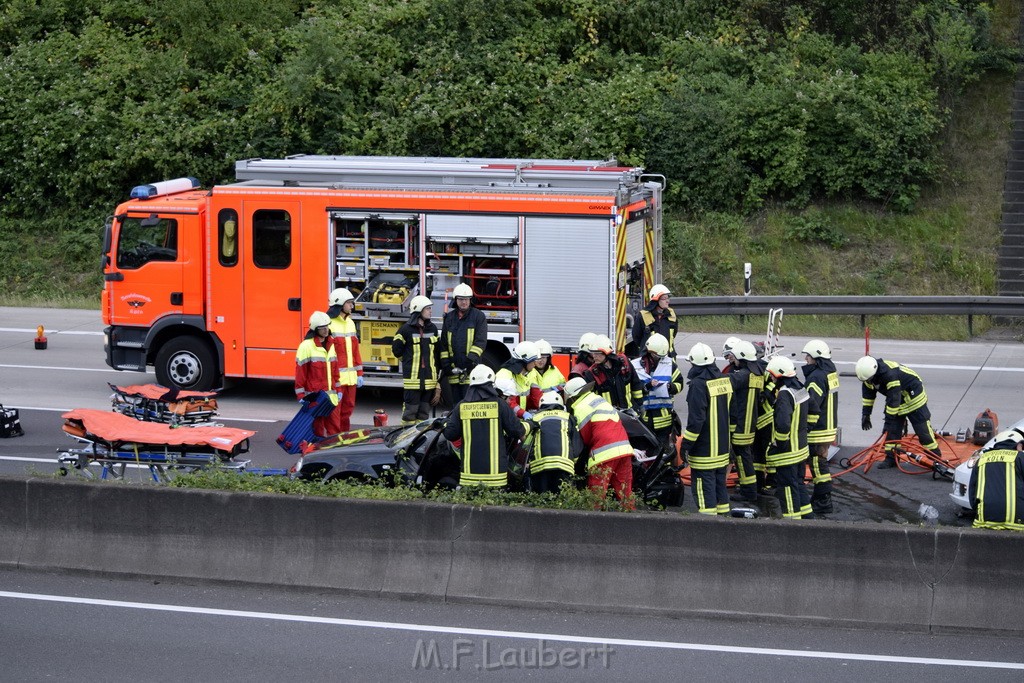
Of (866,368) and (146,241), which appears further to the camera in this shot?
(146,241)

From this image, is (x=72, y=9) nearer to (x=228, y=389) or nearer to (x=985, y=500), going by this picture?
(x=228, y=389)

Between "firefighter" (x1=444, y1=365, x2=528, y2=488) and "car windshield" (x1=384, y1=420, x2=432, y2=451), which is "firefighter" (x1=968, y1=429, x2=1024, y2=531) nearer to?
"firefighter" (x1=444, y1=365, x2=528, y2=488)

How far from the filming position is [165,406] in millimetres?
12633

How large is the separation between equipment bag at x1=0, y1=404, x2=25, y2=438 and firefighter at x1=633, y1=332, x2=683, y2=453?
682 cm

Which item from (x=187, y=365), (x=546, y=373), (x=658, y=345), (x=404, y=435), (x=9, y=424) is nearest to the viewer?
(x=404, y=435)

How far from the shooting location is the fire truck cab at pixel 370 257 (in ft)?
48.8

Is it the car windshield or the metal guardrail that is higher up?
the metal guardrail

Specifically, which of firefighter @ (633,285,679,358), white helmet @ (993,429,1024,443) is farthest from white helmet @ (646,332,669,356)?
white helmet @ (993,429,1024,443)

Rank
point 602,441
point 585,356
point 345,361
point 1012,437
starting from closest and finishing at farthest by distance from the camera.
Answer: point 1012,437
point 602,441
point 585,356
point 345,361

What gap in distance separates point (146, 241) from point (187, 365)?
65.3 inches

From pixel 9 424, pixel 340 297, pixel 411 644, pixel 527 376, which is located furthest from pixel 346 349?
pixel 411 644

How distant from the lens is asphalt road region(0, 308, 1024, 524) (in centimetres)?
1226

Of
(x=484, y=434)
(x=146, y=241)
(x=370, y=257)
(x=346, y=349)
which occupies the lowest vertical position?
(x=484, y=434)

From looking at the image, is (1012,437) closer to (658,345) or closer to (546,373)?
(658,345)
